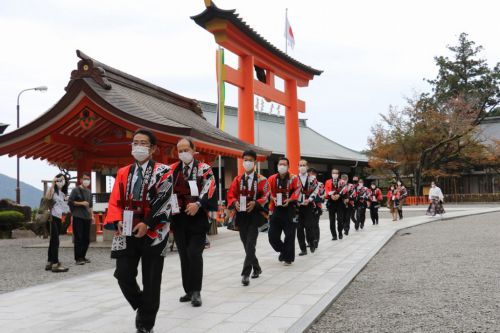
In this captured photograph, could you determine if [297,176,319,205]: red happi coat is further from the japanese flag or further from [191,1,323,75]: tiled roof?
the japanese flag

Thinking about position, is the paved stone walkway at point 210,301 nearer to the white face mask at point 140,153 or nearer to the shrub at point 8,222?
the white face mask at point 140,153

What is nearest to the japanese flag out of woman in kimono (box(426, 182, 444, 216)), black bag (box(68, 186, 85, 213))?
woman in kimono (box(426, 182, 444, 216))

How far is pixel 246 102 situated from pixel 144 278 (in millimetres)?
14727

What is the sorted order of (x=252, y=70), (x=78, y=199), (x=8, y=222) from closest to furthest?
1. (x=78, y=199)
2. (x=8, y=222)
3. (x=252, y=70)

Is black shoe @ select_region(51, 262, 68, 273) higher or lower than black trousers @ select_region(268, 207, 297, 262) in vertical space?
lower

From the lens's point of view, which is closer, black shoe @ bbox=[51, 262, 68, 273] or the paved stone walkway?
the paved stone walkway

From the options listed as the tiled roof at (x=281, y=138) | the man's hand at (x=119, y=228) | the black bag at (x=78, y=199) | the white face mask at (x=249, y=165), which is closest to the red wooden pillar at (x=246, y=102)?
the black bag at (x=78, y=199)

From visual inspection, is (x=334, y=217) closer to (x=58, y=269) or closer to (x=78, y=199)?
(x=78, y=199)

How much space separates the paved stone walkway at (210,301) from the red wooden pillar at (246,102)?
9.77 meters

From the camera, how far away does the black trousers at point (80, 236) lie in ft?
30.2

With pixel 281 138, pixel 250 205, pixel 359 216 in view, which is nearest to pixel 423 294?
pixel 250 205

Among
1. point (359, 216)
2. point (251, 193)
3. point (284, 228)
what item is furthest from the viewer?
point (359, 216)

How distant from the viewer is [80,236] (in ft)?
30.2

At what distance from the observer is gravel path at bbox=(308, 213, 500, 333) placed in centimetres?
464
